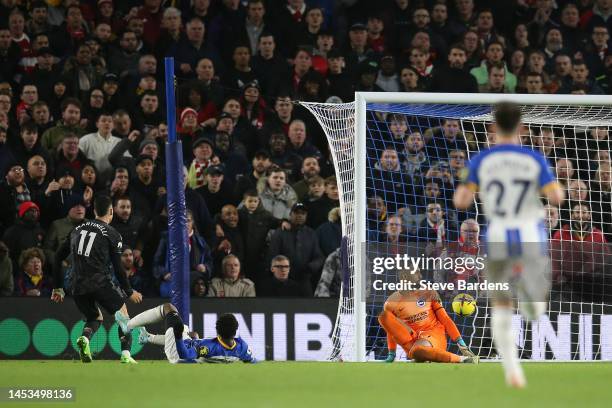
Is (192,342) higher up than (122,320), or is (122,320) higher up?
(122,320)

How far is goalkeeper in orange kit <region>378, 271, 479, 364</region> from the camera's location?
13.2 metres

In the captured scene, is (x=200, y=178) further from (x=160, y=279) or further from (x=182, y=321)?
(x=182, y=321)

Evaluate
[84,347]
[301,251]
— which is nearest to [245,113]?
[301,251]

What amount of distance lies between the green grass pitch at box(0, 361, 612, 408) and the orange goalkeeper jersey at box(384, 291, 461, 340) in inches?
31.0

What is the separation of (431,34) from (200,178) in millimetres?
4917

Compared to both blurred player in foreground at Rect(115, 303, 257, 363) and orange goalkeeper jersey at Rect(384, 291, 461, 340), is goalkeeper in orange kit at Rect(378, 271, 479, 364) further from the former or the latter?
blurred player in foreground at Rect(115, 303, 257, 363)

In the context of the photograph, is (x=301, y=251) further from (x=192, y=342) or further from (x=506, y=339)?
(x=506, y=339)

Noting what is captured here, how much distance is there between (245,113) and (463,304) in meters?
4.82

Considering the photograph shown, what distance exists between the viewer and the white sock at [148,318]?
40.6 feet

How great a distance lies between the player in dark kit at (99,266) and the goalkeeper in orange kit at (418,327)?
2.75m

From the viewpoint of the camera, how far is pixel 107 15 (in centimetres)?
1803

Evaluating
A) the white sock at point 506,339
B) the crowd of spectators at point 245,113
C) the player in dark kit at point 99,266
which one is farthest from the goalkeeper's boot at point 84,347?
the white sock at point 506,339

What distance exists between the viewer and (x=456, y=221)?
14930 mm

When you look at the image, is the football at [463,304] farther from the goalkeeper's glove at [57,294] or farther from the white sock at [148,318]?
the goalkeeper's glove at [57,294]
